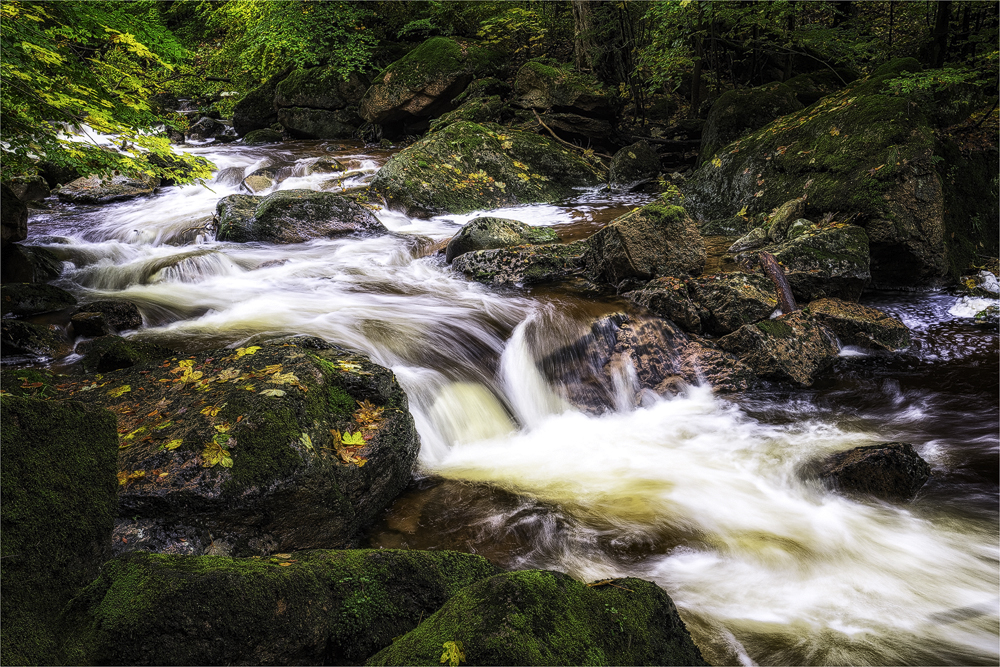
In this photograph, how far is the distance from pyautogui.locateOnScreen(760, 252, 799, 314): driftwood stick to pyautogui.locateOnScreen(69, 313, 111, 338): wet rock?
7.51m

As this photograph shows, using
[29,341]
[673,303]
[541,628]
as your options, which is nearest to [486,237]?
[673,303]

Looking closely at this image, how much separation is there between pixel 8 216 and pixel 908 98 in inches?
506

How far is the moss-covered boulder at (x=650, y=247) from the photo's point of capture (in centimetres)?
738

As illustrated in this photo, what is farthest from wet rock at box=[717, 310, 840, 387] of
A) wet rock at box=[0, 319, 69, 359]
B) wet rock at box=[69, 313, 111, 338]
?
wet rock at box=[0, 319, 69, 359]

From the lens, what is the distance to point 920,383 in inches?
242

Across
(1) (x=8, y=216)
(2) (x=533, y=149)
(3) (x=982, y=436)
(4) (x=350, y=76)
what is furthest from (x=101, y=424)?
(4) (x=350, y=76)

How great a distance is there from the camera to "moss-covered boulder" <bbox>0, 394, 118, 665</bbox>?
6.15 feet

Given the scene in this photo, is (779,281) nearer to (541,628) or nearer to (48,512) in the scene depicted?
(541,628)

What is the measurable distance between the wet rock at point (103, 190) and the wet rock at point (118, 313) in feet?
20.9

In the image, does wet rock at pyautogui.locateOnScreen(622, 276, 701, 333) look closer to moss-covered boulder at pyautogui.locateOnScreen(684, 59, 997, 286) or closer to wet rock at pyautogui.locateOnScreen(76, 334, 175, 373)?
moss-covered boulder at pyautogui.locateOnScreen(684, 59, 997, 286)

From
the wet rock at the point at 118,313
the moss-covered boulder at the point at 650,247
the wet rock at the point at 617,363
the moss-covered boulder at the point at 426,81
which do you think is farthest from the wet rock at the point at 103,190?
the wet rock at the point at 617,363

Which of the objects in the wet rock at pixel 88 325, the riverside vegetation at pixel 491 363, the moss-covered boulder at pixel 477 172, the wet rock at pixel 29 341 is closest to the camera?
the riverside vegetation at pixel 491 363

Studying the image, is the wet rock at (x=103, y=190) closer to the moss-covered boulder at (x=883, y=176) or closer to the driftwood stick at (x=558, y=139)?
the driftwood stick at (x=558, y=139)

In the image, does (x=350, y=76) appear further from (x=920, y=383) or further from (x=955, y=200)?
(x=920, y=383)
